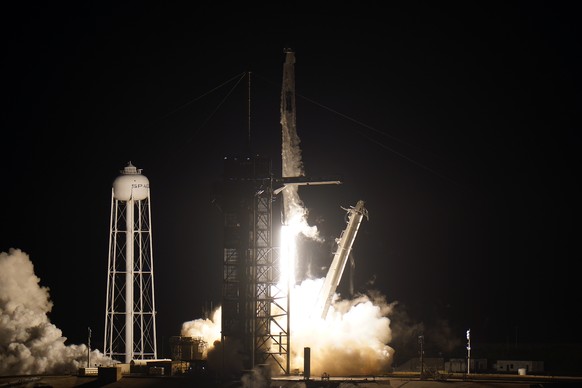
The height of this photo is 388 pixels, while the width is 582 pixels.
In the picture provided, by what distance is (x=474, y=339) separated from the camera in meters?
107

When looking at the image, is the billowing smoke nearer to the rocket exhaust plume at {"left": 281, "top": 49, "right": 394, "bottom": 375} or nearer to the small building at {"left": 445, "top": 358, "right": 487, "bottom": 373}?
the rocket exhaust plume at {"left": 281, "top": 49, "right": 394, "bottom": 375}

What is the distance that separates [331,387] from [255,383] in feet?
15.1

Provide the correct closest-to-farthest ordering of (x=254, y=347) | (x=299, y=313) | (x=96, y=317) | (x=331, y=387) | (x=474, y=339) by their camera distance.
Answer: (x=331, y=387) < (x=254, y=347) < (x=299, y=313) < (x=474, y=339) < (x=96, y=317)

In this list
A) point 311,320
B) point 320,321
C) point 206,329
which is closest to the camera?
point 320,321

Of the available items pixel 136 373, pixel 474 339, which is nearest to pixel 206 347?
pixel 136 373

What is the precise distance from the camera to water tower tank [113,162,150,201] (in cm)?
8200

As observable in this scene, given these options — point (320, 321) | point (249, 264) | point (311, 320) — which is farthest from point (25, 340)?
point (320, 321)

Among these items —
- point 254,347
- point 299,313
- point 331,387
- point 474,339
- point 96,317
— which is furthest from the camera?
point 96,317

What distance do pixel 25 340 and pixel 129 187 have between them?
1186 cm

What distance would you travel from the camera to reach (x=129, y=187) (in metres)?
82.0

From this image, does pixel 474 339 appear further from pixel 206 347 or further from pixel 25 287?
pixel 25 287

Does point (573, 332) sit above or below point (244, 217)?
below

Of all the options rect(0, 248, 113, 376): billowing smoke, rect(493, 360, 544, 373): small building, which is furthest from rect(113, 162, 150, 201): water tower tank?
rect(493, 360, 544, 373): small building

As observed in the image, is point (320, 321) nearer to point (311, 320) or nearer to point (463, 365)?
point (311, 320)
